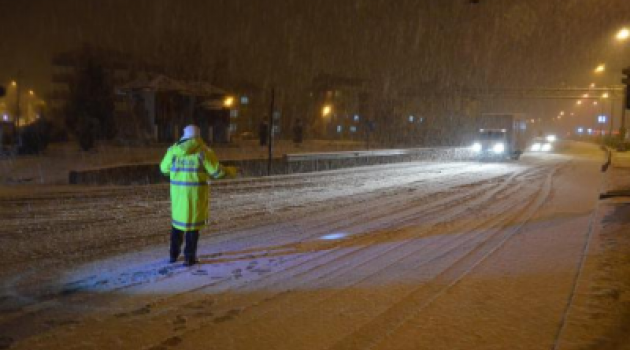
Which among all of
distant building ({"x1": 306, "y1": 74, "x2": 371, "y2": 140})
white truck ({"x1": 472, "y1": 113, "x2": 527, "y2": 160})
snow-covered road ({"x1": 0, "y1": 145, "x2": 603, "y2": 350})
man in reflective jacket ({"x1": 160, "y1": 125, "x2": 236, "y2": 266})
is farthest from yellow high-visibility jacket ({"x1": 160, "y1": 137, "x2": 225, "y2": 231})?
distant building ({"x1": 306, "y1": 74, "x2": 371, "y2": 140})

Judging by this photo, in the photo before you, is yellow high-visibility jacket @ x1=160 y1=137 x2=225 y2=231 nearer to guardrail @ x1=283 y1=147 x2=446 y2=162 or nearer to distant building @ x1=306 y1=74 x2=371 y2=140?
guardrail @ x1=283 y1=147 x2=446 y2=162

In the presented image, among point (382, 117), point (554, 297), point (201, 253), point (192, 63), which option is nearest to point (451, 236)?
point (554, 297)

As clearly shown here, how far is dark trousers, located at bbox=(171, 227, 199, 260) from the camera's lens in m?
7.26

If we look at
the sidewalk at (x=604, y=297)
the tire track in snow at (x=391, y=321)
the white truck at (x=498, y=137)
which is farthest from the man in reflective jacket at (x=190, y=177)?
the white truck at (x=498, y=137)

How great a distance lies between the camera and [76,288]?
6234mm

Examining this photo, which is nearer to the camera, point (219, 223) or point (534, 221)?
point (219, 223)

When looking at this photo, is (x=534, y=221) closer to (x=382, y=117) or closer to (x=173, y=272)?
(x=173, y=272)

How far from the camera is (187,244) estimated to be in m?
7.29

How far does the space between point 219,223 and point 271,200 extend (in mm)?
3712

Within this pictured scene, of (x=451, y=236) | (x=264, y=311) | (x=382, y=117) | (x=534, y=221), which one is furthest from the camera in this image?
(x=382, y=117)

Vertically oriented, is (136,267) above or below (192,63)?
below

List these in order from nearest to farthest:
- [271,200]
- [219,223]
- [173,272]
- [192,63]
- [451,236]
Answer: [173,272]
[451,236]
[219,223]
[271,200]
[192,63]

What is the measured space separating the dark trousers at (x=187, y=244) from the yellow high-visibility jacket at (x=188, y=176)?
0.16 metres

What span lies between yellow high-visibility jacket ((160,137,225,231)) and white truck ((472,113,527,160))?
32531mm
